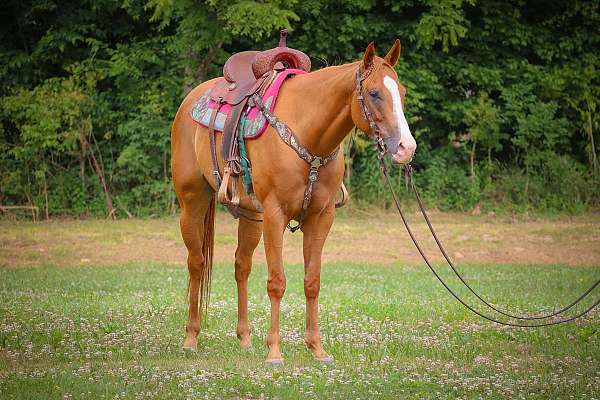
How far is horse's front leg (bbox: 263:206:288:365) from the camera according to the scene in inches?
289

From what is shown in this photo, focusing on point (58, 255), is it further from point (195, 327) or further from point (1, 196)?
point (195, 327)

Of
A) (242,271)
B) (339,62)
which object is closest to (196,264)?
(242,271)

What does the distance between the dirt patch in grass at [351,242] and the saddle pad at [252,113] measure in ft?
25.6

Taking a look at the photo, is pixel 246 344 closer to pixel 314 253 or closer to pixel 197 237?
pixel 197 237

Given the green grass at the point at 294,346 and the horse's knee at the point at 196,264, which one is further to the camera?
the horse's knee at the point at 196,264

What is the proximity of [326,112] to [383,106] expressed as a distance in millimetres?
652

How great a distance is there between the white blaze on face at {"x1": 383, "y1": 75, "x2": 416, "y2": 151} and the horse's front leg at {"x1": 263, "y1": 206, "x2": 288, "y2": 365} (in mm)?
1276

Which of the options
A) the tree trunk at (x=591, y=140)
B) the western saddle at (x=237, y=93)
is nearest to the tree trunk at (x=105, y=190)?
the tree trunk at (x=591, y=140)

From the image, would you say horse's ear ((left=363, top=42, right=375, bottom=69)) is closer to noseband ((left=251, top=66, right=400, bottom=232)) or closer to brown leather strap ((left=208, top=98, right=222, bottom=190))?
noseband ((left=251, top=66, right=400, bottom=232))

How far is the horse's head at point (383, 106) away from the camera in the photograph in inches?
261

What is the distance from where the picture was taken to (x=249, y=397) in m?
6.30

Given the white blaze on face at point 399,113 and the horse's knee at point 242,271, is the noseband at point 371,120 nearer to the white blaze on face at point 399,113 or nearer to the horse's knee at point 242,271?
the white blaze on face at point 399,113

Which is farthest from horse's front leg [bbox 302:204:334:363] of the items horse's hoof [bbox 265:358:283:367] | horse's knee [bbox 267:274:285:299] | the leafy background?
the leafy background

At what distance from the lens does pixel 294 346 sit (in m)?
8.10
